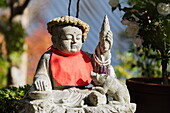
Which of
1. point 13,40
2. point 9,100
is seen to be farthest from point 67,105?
point 13,40

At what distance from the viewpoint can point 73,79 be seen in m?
2.49

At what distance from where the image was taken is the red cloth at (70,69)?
8.09 ft

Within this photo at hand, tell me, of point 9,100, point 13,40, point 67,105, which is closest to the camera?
point 67,105

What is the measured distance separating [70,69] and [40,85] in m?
0.32

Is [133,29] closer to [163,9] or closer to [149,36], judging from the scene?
Answer: [149,36]

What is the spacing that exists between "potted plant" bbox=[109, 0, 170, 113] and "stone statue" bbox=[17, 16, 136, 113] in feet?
1.95

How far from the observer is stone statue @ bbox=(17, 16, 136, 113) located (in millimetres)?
2242

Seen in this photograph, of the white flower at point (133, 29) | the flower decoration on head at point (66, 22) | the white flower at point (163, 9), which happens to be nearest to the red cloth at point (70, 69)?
the flower decoration on head at point (66, 22)

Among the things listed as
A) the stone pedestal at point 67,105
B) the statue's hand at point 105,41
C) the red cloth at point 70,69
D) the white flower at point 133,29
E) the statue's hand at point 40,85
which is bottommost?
the stone pedestal at point 67,105

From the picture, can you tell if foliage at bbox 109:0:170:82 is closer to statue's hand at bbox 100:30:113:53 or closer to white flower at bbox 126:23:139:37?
white flower at bbox 126:23:139:37

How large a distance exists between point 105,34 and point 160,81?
48.4 inches

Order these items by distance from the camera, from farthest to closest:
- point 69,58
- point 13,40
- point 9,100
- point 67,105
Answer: point 13,40, point 9,100, point 69,58, point 67,105

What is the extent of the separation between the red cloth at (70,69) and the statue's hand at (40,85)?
17 cm

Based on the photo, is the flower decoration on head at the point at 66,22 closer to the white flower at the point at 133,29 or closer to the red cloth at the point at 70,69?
the red cloth at the point at 70,69
